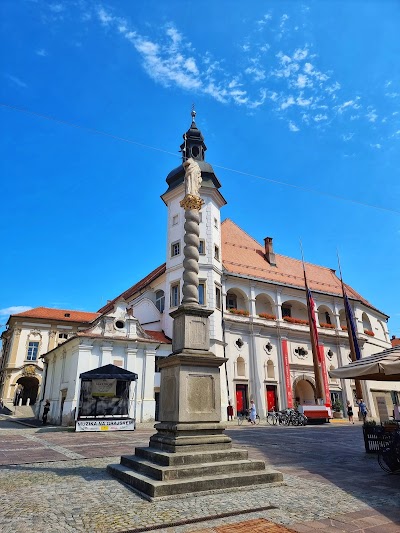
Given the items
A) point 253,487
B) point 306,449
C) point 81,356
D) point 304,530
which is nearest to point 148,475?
point 253,487

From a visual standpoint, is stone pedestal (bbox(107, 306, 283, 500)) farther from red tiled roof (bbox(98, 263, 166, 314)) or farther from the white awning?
red tiled roof (bbox(98, 263, 166, 314))

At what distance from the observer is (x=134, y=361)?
2483cm

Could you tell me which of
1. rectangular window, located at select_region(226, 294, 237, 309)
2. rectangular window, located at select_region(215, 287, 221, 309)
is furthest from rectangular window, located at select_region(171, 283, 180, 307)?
rectangular window, located at select_region(226, 294, 237, 309)

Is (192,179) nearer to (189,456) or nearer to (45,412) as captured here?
(189,456)

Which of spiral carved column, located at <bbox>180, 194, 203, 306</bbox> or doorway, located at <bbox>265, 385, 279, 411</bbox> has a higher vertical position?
spiral carved column, located at <bbox>180, 194, 203, 306</bbox>

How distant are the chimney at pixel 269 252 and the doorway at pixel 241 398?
44.9 feet

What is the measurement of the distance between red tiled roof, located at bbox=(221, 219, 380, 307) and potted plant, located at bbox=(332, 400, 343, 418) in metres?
10.8

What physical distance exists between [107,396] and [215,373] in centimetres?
1468

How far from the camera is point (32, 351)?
4378 cm

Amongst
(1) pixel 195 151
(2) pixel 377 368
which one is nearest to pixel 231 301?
(1) pixel 195 151

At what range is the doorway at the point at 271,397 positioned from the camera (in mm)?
30578

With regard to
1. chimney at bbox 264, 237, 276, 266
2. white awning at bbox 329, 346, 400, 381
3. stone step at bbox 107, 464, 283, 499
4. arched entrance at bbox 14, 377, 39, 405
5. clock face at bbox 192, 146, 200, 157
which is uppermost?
clock face at bbox 192, 146, 200, 157

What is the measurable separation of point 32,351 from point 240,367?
2676 cm

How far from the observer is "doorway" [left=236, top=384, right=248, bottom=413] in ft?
95.8
